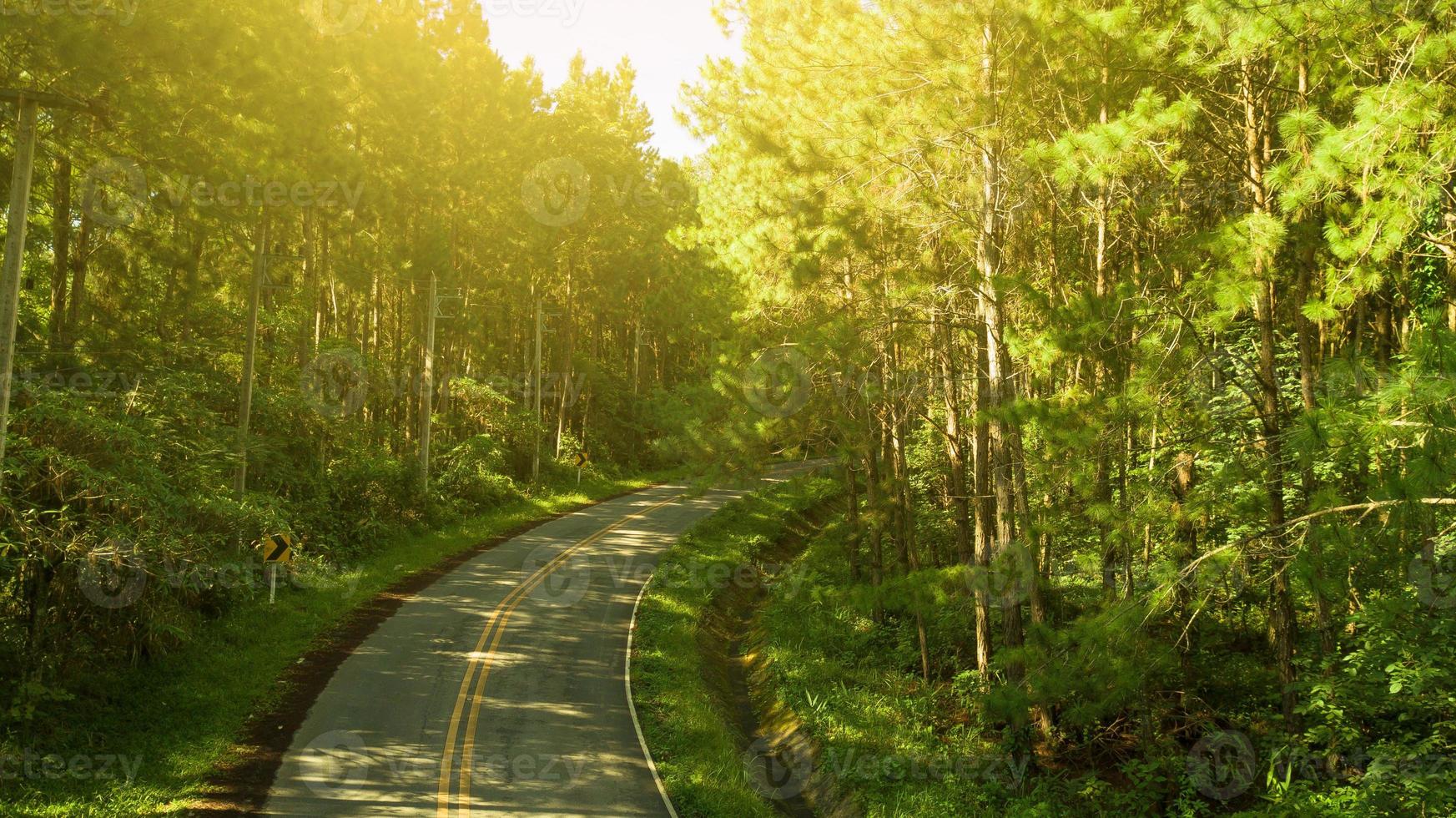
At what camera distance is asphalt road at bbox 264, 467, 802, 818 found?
12.0m

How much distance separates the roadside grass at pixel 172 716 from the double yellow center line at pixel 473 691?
3169mm

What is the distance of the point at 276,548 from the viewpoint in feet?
60.0

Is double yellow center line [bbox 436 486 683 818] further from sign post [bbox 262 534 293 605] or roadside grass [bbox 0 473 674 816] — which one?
sign post [bbox 262 534 293 605]

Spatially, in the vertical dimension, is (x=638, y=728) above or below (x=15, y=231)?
below

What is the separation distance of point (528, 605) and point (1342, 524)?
59.4 feet

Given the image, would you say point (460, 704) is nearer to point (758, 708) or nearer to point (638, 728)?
point (638, 728)

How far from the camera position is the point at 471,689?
15.9 metres

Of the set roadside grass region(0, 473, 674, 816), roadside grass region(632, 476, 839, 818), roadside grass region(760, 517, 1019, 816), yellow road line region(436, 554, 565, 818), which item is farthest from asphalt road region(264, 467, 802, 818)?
roadside grass region(760, 517, 1019, 816)

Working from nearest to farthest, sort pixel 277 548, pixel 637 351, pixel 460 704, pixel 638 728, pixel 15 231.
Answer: pixel 15 231 < pixel 638 728 < pixel 460 704 < pixel 277 548 < pixel 637 351

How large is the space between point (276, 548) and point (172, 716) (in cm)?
533

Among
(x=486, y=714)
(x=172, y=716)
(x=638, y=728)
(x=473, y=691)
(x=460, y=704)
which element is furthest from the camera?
(x=473, y=691)

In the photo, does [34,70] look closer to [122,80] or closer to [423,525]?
[122,80]

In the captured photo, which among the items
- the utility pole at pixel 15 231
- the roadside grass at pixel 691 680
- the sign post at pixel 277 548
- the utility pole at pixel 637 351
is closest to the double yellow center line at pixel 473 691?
the roadside grass at pixel 691 680

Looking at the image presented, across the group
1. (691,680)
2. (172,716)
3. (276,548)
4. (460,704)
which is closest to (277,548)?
(276,548)
